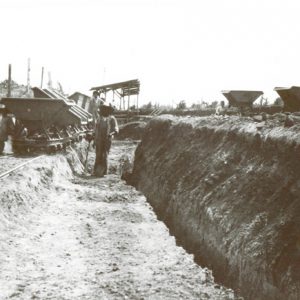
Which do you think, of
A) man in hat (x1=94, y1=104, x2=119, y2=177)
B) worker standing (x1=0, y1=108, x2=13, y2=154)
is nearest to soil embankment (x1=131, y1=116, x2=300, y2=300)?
man in hat (x1=94, y1=104, x2=119, y2=177)

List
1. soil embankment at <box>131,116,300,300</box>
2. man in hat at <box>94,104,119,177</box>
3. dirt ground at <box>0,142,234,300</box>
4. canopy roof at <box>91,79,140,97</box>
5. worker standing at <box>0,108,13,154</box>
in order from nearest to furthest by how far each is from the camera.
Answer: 1. soil embankment at <box>131,116,300,300</box>
2. dirt ground at <box>0,142,234,300</box>
3. man in hat at <box>94,104,119,177</box>
4. worker standing at <box>0,108,13,154</box>
5. canopy roof at <box>91,79,140,97</box>

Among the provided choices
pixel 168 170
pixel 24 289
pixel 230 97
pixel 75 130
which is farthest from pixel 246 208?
pixel 75 130

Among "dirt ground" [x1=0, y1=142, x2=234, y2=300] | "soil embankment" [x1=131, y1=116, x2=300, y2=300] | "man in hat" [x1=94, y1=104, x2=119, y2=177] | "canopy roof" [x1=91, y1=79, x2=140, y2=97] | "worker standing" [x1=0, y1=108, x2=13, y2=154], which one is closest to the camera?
"soil embankment" [x1=131, y1=116, x2=300, y2=300]

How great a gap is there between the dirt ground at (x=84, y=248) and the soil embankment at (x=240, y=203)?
31 cm

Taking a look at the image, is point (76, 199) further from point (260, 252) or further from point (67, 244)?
point (260, 252)

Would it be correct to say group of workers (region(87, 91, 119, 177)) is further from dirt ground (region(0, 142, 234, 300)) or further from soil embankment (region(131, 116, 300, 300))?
soil embankment (region(131, 116, 300, 300))

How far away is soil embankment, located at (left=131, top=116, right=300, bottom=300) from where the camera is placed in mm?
4559

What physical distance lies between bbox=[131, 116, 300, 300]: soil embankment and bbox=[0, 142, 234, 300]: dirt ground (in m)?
0.31

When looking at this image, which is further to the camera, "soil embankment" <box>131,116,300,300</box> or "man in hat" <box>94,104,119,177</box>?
"man in hat" <box>94,104,119,177</box>

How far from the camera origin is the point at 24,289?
5219 mm

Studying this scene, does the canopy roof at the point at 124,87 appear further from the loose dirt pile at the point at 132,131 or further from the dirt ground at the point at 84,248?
the dirt ground at the point at 84,248

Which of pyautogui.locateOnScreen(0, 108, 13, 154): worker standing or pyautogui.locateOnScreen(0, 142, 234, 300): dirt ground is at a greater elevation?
pyautogui.locateOnScreen(0, 108, 13, 154): worker standing

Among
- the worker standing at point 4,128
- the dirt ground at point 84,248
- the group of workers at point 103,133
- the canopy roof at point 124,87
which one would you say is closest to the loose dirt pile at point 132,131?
the canopy roof at point 124,87

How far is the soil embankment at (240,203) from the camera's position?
4.56m
